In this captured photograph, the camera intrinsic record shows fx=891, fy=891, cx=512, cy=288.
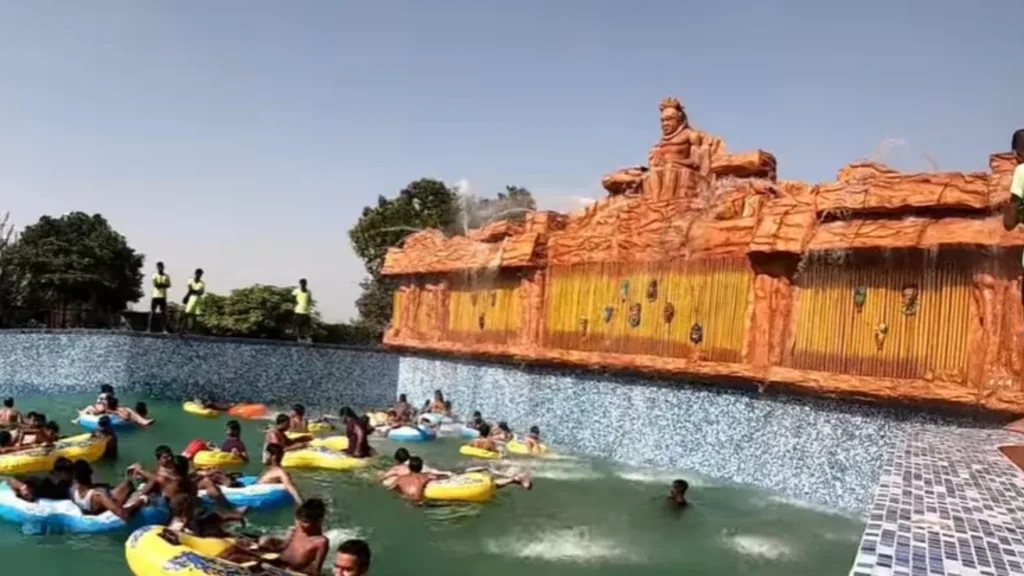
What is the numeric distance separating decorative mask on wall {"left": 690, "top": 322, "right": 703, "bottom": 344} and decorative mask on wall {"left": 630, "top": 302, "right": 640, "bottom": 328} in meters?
1.19

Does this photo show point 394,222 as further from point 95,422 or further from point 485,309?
point 95,422

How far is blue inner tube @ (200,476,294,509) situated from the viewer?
900 centimetres

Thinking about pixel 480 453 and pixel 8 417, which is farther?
pixel 480 453

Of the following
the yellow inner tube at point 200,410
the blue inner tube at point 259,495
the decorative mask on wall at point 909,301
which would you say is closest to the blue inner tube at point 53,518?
the blue inner tube at point 259,495

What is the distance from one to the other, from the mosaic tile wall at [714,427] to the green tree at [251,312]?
10.4 m

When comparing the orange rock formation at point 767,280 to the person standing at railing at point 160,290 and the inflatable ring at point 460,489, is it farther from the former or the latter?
the person standing at railing at point 160,290

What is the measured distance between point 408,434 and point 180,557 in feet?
28.0

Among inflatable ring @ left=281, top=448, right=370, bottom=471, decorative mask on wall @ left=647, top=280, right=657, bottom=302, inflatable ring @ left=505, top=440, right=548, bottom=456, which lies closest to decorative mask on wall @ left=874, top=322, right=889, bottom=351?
decorative mask on wall @ left=647, top=280, right=657, bottom=302

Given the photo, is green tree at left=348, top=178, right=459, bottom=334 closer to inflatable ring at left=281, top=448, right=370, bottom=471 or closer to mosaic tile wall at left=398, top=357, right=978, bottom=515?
mosaic tile wall at left=398, top=357, right=978, bottom=515

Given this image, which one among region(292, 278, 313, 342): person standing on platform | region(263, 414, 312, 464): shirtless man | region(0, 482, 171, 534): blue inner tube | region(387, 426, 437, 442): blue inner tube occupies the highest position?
region(292, 278, 313, 342): person standing on platform

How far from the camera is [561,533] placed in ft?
29.3

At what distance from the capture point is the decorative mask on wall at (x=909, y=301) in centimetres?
1004

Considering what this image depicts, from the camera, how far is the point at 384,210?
105 ft

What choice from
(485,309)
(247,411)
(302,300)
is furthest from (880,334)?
(302,300)
